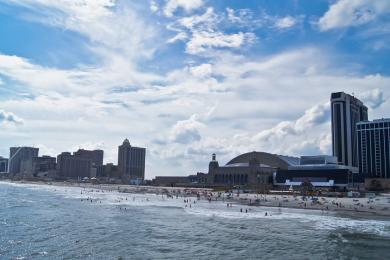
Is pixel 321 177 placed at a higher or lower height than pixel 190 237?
higher

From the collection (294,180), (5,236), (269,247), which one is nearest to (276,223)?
(269,247)

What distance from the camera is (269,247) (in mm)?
46938

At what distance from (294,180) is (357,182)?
27835 millimetres

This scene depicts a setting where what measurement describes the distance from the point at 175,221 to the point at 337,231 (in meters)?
25.3

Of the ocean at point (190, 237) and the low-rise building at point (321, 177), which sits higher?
the low-rise building at point (321, 177)

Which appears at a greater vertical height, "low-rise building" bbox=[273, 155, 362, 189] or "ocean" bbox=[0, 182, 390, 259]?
"low-rise building" bbox=[273, 155, 362, 189]

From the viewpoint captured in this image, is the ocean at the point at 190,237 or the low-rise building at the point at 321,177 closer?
the ocean at the point at 190,237

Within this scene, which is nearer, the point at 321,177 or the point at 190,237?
the point at 190,237

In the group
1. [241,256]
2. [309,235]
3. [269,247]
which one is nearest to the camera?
[241,256]

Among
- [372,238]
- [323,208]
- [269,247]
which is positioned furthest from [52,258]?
[323,208]

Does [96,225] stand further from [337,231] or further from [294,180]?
[294,180]

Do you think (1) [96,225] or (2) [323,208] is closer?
(1) [96,225]

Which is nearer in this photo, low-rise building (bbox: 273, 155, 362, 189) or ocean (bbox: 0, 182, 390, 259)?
ocean (bbox: 0, 182, 390, 259)

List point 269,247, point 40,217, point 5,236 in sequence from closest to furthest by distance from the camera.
→ point 269,247
point 5,236
point 40,217
